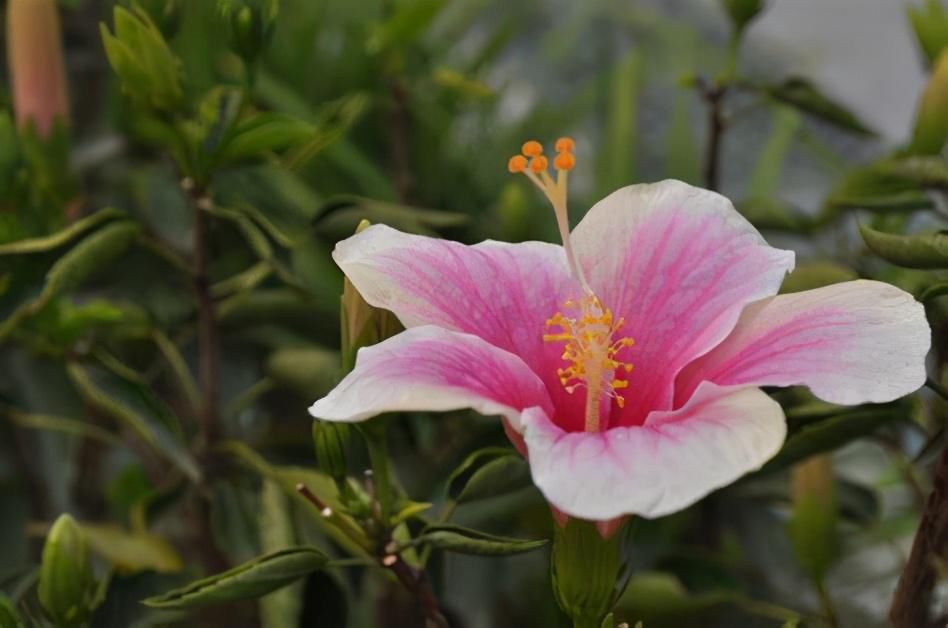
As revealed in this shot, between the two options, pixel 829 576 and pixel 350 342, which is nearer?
pixel 350 342

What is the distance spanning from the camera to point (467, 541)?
0.42 m

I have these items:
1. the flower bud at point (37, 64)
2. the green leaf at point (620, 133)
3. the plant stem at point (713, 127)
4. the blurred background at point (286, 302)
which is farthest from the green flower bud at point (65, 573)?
the green leaf at point (620, 133)

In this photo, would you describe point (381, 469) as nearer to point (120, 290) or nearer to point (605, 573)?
point (605, 573)

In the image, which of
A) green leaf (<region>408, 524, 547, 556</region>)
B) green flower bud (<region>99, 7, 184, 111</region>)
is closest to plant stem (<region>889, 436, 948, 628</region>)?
green leaf (<region>408, 524, 547, 556</region>)

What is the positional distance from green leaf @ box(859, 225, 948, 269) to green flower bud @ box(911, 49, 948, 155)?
0.12 meters

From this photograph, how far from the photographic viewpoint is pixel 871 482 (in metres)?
0.75

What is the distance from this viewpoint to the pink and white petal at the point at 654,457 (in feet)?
1.02

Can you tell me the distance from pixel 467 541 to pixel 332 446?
6 centimetres

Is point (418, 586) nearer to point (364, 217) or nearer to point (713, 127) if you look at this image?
point (364, 217)

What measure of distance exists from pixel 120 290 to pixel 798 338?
0.43 meters

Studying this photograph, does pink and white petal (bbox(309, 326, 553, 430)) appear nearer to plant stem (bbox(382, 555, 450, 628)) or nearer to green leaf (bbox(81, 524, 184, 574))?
plant stem (bbox(382, 555, 450, 628))

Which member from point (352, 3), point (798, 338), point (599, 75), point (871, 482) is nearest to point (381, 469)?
point (798, 338)

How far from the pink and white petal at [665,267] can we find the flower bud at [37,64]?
343 millimetres

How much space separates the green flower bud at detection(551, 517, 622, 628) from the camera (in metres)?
0.38
